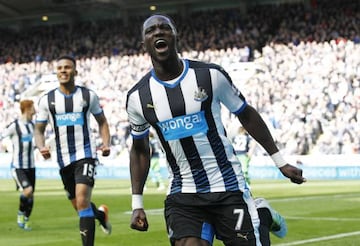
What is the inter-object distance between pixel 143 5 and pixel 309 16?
39.0 ft

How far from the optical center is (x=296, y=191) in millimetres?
21188

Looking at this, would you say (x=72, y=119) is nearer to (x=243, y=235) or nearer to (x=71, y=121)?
(x=71, y=121)

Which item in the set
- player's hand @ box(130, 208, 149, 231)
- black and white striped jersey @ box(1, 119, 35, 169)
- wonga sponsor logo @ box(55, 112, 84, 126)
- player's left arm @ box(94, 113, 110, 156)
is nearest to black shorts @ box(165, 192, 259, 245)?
player's hand @ box(130, 208, 149, 231)

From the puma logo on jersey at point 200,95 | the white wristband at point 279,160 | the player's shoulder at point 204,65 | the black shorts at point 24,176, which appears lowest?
the black shorts at point 24,176

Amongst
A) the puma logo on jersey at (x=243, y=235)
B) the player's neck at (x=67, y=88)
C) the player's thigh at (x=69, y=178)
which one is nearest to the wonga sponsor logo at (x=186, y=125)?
the puma logo on jersey at (x=243, y=235)

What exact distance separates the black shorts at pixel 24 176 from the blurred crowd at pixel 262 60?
11.8 meters

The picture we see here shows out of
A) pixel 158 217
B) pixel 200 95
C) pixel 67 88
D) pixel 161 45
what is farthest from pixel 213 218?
pixel 158 217

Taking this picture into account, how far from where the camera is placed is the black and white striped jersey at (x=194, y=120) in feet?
19.5

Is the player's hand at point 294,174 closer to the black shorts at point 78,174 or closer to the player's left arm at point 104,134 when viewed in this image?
the black shorts at point 78,174

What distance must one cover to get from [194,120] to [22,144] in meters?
10.3

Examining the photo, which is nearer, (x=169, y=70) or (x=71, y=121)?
(x=169, y=70)

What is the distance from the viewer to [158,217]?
14852 mm

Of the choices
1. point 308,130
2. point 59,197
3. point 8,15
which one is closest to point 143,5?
point 8,15

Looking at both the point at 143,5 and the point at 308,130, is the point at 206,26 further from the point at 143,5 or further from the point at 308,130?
the point at 308,130
